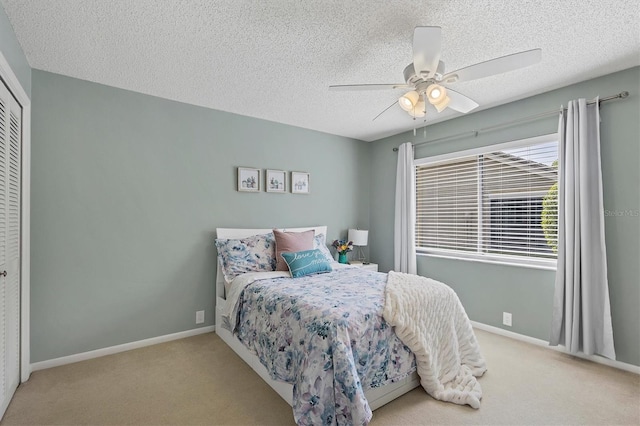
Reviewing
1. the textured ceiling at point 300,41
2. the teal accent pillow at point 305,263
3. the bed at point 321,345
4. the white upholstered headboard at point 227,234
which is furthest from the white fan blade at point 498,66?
the white upholstered headboard at point 227,234

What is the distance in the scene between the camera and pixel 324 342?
177cm

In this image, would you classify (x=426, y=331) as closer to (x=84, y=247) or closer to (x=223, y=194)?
(x=223, y=194)

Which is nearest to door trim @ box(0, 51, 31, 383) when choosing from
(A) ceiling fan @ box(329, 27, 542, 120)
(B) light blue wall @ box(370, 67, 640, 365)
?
(A) ceiling fan @ box(329, 27, 542, 120)

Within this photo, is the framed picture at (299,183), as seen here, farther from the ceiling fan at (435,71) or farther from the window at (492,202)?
the ceiling fan at (435,71)

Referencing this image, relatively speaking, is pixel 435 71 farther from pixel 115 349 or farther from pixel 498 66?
pixel 115 349

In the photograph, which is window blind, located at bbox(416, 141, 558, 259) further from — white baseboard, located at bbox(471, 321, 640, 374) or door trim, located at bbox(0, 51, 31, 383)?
door trim, located at bbox(0, 51, 31, 383)

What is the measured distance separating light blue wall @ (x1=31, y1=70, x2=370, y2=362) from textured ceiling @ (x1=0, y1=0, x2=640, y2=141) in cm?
31

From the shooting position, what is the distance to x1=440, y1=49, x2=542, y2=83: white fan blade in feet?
5.63

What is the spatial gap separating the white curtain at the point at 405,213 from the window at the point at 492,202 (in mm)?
190

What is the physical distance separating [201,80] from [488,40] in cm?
228

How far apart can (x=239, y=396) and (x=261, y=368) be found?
0.27 m

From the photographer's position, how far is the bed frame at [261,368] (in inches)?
80.4

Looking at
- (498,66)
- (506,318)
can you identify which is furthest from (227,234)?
(506,318)

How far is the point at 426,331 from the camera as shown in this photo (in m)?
2.21
